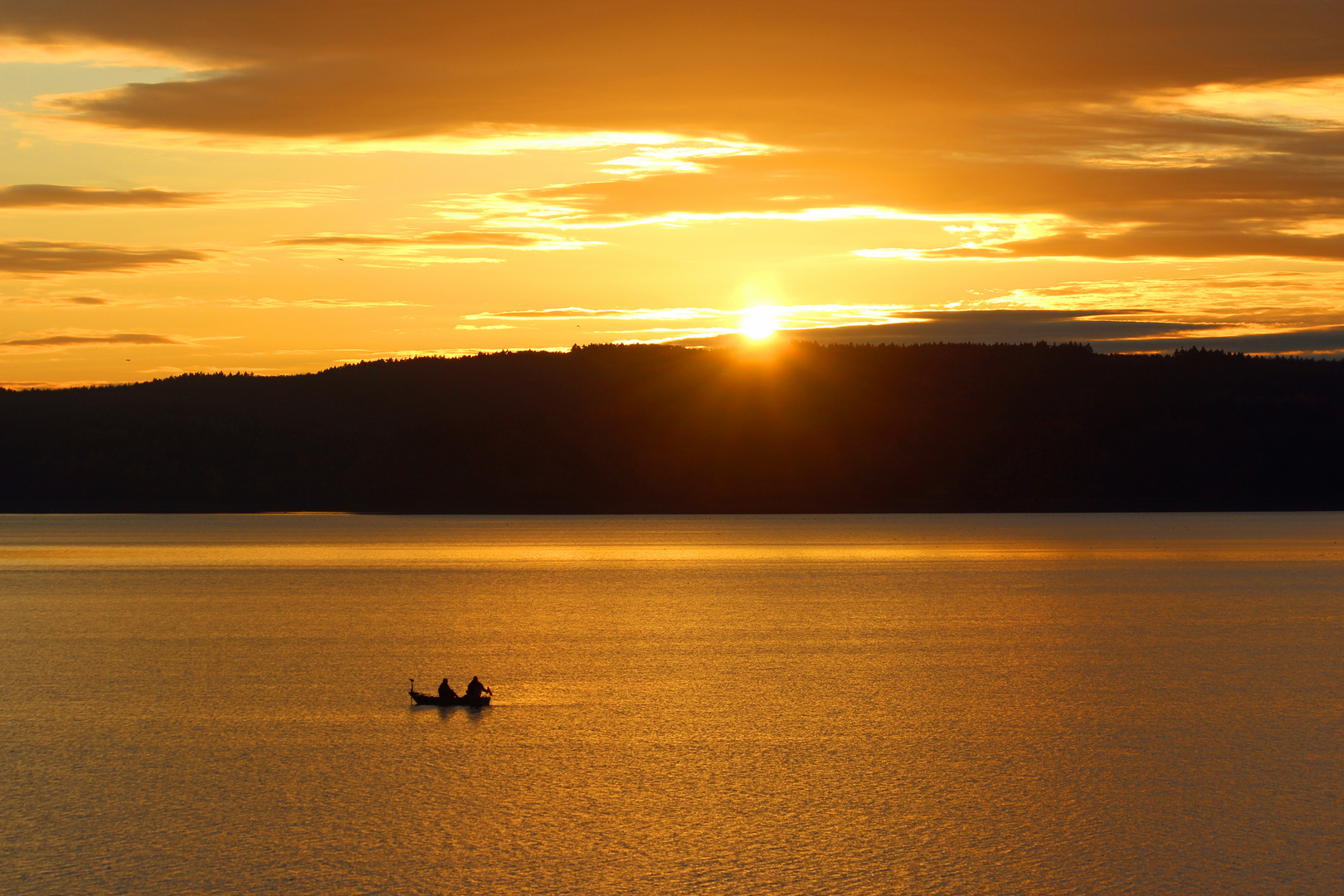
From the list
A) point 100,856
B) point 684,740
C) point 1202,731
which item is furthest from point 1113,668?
point 100,856

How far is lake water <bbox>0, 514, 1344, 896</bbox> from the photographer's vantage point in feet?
40.2

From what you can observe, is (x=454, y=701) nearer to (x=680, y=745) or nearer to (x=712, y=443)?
(x=680, y=745)

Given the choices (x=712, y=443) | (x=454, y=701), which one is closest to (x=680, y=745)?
(x=454, y=701)

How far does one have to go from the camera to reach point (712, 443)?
6629 inches

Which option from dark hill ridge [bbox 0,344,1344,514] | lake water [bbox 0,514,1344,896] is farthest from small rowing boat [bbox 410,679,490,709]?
dark hill ridge [bbox 0,344,1344,514]

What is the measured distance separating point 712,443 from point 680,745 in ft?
496

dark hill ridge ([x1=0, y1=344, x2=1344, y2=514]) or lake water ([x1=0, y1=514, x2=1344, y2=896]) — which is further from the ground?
dark hill ridge ([x1=0, y1=344, x2=1344, y2=514])

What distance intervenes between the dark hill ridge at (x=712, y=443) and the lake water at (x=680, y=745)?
123m

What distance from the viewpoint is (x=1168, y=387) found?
17325 centimetres

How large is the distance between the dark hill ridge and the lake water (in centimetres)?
12297

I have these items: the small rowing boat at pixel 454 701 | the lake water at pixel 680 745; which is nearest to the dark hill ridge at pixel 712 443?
the lake water at pixel 680 745

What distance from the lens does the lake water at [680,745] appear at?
12266 mm

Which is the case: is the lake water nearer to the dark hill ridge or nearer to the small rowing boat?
the small rowing boat

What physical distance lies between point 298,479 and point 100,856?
155 metres
